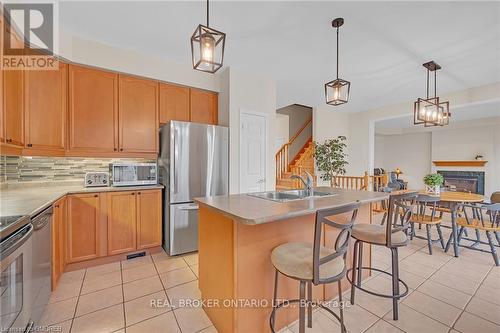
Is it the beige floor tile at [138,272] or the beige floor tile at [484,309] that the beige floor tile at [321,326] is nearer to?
the beige floor tile at [484,309]

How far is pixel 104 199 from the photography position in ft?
9.14

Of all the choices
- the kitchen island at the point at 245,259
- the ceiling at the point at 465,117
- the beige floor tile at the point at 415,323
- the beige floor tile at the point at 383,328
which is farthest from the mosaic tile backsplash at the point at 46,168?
the ceiling at the point at 465,117

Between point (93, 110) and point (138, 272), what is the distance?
2117 millimetres

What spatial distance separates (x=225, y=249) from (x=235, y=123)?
2.43 m

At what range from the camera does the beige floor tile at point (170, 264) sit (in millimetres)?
2738

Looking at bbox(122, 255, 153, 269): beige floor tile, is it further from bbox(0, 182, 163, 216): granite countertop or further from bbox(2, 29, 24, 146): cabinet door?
bbox(2, 29, 24, 146): cabinet door

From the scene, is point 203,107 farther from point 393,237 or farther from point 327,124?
point 327,124

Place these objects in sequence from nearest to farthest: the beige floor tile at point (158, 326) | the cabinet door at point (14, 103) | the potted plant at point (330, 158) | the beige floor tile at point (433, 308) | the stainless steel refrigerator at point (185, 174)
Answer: the beige floor tile at point (158, 326), the beige floor tile at point (433, 308), the cabinet door at point (14, 103), the stainless steel refrigerator at point (185, 174), the potted plant at point (330, 158)

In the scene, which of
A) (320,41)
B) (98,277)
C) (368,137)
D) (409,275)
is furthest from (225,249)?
(368,137)

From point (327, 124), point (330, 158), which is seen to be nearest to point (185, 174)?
point (330, 158)

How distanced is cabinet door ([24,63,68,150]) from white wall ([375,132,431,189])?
11.3 metres

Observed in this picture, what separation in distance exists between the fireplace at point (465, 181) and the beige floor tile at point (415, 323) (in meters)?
7.38

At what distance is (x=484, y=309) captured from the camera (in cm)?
198

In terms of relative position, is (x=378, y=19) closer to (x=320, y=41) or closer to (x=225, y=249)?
(x=320, y=41)
